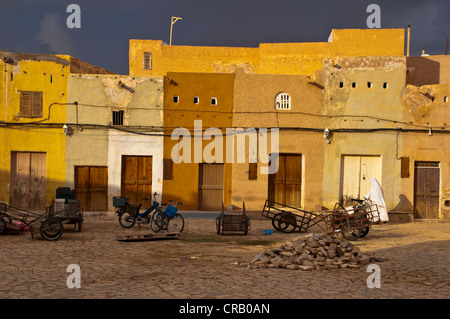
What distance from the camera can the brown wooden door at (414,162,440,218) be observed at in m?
19.5

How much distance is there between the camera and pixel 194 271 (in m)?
8.73

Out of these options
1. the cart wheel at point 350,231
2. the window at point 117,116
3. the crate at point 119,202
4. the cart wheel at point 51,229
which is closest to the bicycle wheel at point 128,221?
the crate at point 119,202

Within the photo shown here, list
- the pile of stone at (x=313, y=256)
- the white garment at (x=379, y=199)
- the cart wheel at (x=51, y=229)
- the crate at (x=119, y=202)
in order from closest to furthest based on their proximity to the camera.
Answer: the pile of stone at (x=313, y=256) → the cart wheel at (x=51, y=229) → the white garment at (x=379, y=199) → the crate at (x=119, y=202)

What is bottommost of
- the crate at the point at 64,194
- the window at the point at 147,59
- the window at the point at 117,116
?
the crate at the point at 64,194

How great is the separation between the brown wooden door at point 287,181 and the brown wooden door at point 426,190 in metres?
4.80

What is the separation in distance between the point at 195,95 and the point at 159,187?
4162 mm

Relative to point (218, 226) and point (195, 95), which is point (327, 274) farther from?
point (195, 95)

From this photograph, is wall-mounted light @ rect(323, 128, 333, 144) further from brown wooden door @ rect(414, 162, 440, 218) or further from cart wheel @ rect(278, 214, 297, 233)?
cart wheel @ rect(278, 214, 297, 233)

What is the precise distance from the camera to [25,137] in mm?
19688

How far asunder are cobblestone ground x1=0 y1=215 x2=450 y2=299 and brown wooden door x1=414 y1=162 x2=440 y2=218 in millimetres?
5879

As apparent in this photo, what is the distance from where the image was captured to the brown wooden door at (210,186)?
66.0 feet

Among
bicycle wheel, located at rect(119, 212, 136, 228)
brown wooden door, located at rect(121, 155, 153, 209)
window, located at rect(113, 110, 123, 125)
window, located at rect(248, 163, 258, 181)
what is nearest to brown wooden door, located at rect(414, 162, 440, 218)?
window, located at rect(248, 163, 258, 181)

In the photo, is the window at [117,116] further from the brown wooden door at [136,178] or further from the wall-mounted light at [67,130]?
the wall-mounted light at [67,130]

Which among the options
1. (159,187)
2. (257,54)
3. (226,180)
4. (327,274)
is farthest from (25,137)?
(327,274)
